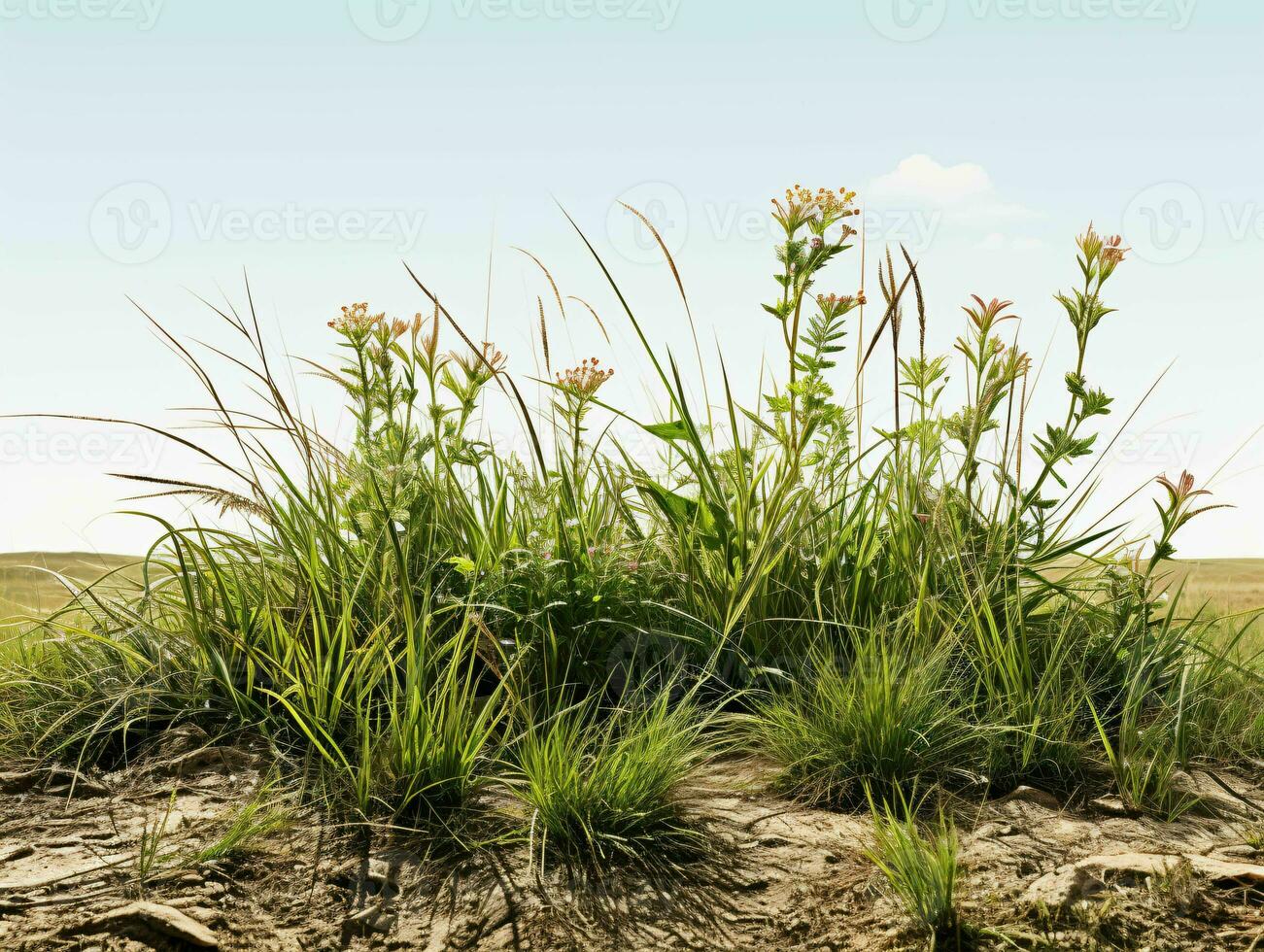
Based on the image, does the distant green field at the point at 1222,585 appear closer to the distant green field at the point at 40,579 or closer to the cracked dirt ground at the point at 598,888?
the cracked dirt ground at the point at 598,888

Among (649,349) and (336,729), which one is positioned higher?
(649,349)

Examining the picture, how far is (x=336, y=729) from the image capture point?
3297 millimetres

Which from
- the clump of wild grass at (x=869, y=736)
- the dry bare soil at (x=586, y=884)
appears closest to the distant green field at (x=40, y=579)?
the dry bare soil at (x=586, y=884)

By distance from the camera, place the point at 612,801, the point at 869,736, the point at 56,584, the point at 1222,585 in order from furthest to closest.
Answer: the point at 1222,585 → the point at 56,584 → the point at 869,736 → the point at 612,801

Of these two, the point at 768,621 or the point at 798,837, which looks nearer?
the point at 798,837

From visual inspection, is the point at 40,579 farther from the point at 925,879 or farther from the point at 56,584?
the point at 925,879

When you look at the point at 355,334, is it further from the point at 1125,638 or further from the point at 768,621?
the point at 1125,638

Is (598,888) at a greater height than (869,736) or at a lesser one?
lesser

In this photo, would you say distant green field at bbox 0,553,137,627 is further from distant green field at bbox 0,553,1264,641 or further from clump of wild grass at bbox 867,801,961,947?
clump of wild grass at bbox 867,801,961,947

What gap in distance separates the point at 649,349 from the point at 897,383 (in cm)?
103

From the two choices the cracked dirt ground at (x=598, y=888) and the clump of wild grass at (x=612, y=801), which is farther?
the clump of wild grass at (x=612, y=801)

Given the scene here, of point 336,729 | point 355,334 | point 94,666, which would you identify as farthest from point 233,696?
point 355,334

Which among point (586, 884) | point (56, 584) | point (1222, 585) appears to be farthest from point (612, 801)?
point (1222, 585)

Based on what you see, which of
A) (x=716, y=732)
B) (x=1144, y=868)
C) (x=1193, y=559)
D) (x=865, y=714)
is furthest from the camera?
(x=1193, y=559)
